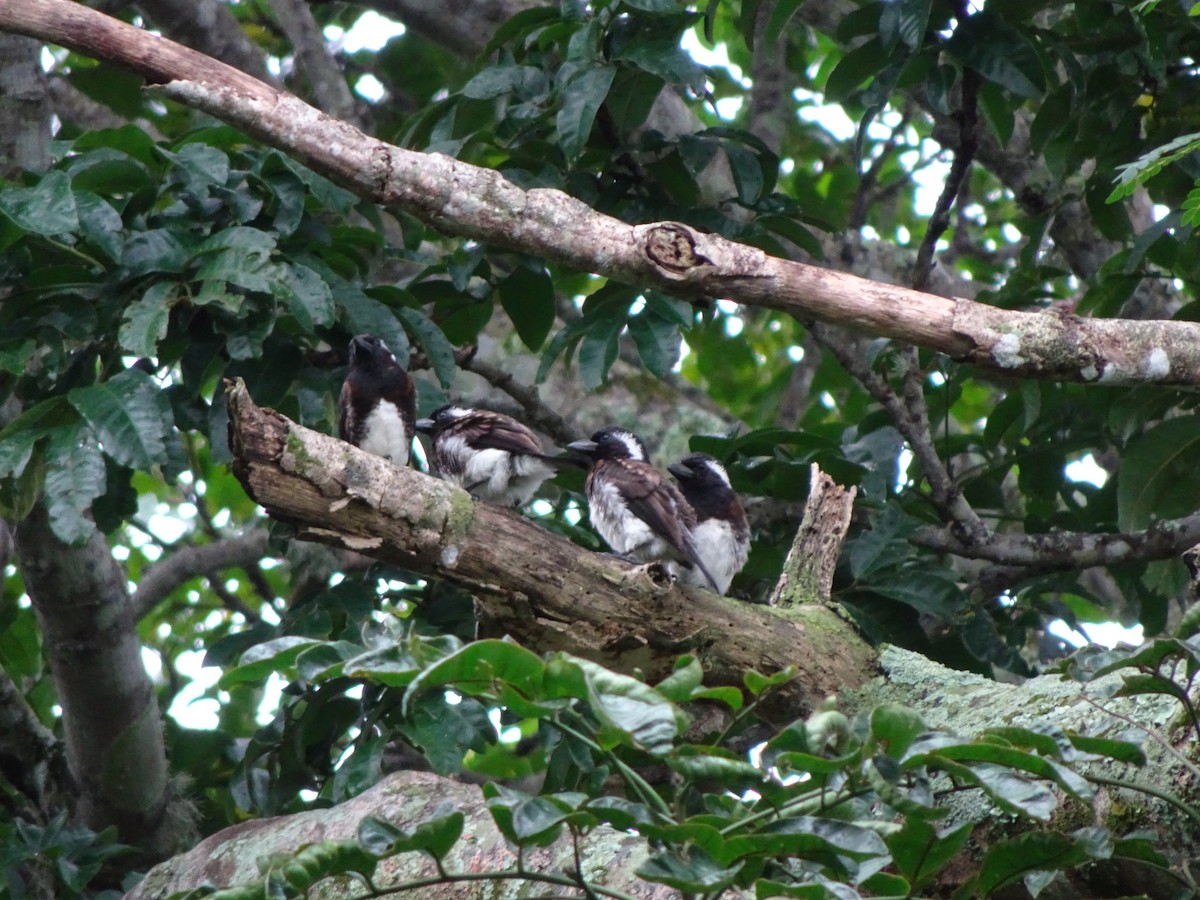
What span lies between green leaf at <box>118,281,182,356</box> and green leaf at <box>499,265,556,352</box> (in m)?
1.41

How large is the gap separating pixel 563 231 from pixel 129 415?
1414mm

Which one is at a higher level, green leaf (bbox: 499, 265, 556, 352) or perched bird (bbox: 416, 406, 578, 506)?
green leaf (bbox: 499, 265, 556, 352)

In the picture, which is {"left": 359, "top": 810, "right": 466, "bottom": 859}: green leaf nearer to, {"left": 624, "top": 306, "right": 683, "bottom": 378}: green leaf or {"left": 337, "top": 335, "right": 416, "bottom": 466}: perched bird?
{"left": 337, "top": 335, "right": 416, "bottom": 466}: perched bird

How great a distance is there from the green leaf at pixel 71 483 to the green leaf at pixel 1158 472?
3.31 m

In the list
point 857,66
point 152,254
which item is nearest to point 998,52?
point 857,66

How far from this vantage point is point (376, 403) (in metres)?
5.00

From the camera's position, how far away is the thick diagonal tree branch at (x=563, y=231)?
3.30 metres

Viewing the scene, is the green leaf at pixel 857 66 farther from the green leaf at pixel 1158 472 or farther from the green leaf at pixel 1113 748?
the green leaf at pixel 1113 748

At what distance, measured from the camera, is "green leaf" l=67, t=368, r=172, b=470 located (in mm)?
3949

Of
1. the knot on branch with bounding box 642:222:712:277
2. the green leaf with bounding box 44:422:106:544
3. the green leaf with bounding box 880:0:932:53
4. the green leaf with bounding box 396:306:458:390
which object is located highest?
the green leaf with bounding box 880:0:932:53

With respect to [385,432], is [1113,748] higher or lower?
lower

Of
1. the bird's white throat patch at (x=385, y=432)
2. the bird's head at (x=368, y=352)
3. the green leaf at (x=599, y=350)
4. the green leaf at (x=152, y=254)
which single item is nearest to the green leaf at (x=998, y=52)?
the green leaf at (x=599, y=350)

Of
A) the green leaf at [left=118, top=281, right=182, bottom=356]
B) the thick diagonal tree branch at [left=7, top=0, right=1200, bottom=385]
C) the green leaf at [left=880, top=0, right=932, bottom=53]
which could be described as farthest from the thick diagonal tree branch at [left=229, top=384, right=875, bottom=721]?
the green leaf at [left=880, top=0, right=932, bottom=53]

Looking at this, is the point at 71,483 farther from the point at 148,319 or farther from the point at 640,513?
the point at 640,513
